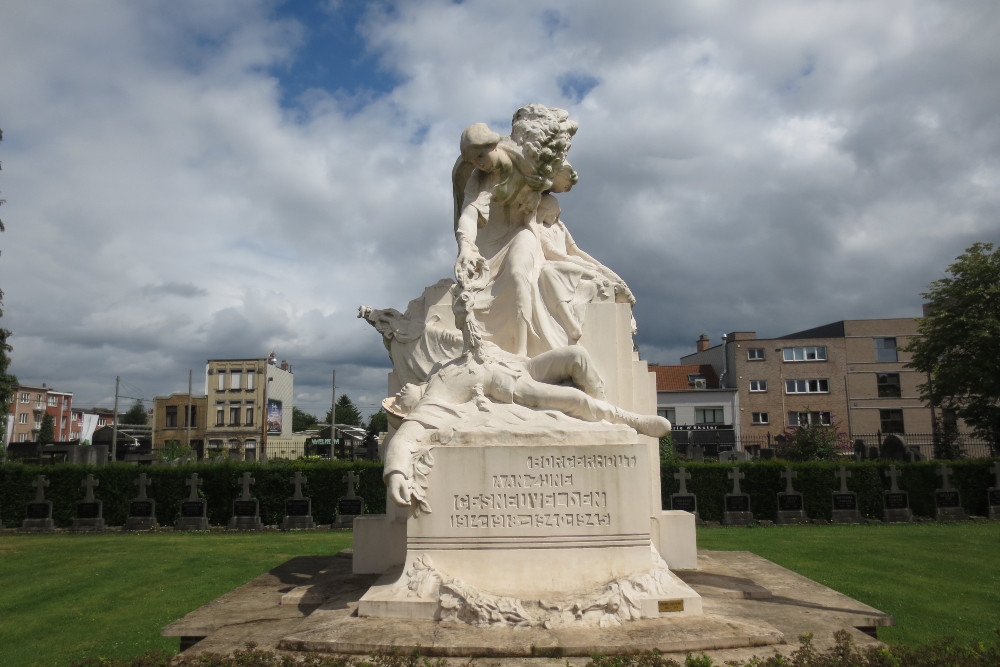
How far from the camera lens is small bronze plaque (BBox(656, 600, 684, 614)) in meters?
4.32

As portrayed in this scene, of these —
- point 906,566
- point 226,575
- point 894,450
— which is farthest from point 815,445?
point 226,575

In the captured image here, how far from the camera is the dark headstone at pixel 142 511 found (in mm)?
16250

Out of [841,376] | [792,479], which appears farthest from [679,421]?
[792,479]

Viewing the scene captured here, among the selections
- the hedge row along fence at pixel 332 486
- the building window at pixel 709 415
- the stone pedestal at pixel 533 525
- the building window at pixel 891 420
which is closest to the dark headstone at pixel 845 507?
the hedge row along fence at pixel 332 486

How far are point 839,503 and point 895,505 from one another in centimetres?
142

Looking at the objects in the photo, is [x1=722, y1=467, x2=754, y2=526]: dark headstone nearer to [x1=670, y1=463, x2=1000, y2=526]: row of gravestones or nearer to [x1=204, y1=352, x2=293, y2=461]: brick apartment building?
[x1=670, y1=463, x2=1000, y2=526]: row of gravestones

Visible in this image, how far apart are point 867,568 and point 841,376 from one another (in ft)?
122

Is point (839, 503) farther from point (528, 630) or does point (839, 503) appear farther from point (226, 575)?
point (528, 630)

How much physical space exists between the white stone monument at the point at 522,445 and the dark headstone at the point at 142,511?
497 inches

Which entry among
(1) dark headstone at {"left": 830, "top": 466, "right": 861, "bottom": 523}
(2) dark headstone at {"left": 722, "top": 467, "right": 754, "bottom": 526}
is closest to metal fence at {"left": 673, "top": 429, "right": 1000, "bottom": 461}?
(1) dark headstone at {"left": 830, "top": 466, "right": 861, "bottom": 523}

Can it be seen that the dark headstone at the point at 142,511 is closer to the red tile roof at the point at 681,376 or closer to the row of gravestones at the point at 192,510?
the row of gravestones at the point at 192,510

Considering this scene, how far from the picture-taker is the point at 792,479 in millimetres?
16125

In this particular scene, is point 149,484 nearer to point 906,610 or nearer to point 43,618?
point 43,618

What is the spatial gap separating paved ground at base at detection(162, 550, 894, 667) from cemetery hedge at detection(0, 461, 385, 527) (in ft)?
36.6
